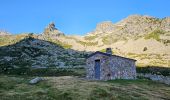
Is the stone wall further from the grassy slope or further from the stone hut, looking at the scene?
the grassy slope

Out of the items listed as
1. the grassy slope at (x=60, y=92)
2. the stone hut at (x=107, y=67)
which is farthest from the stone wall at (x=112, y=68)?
the grassy slope at (x=60, y=92)

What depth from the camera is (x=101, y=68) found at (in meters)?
56.2

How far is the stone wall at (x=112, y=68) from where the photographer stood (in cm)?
5591

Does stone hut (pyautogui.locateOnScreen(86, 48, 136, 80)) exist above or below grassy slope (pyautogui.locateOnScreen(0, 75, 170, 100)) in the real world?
above

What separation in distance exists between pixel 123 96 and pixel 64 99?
8.29 metres

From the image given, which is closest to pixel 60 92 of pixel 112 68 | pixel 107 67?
pixel 107 67

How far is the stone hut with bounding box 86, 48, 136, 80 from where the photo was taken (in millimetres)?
55969

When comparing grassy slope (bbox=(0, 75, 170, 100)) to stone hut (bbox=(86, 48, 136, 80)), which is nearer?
grassy slope (bbox=(0, 75, 170, 100))

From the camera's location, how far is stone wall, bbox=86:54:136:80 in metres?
55.9

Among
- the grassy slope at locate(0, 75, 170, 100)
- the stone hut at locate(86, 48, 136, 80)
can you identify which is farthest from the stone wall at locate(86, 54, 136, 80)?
the grassy slope at locate(0, 75, 170, 100)

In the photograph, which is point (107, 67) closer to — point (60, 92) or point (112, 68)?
point (112, 68)

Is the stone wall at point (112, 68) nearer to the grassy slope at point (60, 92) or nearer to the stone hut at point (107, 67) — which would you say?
the stone hut at point (107, 67)

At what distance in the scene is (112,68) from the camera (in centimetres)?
5653

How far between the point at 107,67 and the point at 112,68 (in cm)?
126
